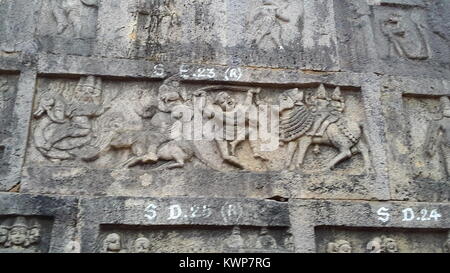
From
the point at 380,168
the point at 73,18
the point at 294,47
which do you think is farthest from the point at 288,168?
the point at 73,18

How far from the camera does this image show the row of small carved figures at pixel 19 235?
4480mm

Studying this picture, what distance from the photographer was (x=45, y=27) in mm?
5527

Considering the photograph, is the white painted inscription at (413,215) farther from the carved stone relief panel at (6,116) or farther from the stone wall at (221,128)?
the carved stone relief panel at (6,116)

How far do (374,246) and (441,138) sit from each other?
5.00 ft

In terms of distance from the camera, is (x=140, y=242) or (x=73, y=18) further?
(x=73, y=18)

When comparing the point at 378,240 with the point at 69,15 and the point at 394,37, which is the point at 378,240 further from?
the point at 69,15

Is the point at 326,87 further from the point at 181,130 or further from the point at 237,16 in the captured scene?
the point at 181,130

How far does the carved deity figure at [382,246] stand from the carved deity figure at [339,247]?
21cm

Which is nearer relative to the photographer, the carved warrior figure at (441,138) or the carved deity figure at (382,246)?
the carved deity figure at (382,246)

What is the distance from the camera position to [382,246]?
15.7 ft

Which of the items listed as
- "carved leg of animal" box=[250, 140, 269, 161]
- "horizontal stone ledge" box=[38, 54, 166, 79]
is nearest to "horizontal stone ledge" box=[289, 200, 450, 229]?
"carved leg of animal" box=[250, 140, 269, 161]

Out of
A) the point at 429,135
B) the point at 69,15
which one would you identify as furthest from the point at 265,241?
the point at 69,15

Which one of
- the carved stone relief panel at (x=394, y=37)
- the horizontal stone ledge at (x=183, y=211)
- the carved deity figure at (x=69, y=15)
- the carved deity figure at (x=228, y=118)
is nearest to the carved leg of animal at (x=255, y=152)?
the carved deity figure at (x=228, y=118)
